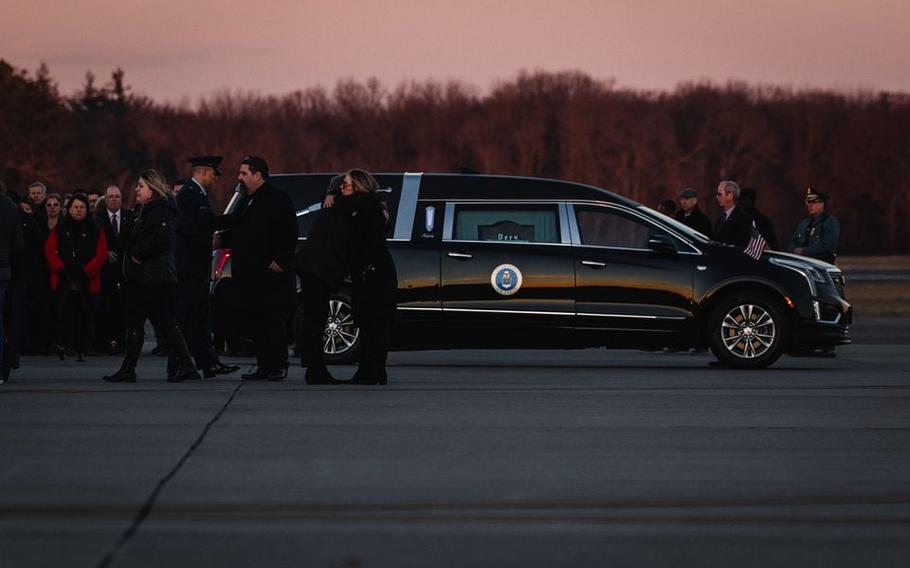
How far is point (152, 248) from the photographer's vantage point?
13.8 metres

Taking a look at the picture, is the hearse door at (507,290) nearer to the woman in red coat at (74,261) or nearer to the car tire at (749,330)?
the car tire at (749,330)

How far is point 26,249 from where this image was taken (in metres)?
18.1

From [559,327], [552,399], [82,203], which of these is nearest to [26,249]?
[82,203]

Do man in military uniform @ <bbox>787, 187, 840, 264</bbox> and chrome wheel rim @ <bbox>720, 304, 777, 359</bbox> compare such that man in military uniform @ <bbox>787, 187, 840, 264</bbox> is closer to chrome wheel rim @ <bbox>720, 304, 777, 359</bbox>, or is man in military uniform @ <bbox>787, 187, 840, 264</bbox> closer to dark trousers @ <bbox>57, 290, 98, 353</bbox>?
chrome wheel rim @ <bbox>720, 304, 777, 359</bbox>

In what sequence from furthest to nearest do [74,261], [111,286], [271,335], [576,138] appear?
[576,138] < [111,286] < [74,261] < [271,335]

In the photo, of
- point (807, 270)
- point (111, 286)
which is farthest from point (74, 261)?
point (807, 270)

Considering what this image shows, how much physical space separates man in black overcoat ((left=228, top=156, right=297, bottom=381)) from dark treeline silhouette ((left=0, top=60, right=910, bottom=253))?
93.9 metres

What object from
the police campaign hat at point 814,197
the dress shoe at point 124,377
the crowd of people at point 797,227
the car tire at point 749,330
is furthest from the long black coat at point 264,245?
the police campaign hat at point 814,197

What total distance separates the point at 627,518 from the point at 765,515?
1.89 feet

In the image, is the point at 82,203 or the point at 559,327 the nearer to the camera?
the point at 559,327

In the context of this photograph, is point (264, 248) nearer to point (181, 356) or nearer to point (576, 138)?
point (181, 356)

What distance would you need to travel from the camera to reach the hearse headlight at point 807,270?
16484 millimetres

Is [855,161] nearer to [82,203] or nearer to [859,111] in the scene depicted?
[859,111]

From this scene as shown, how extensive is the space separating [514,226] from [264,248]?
10.7 feet
